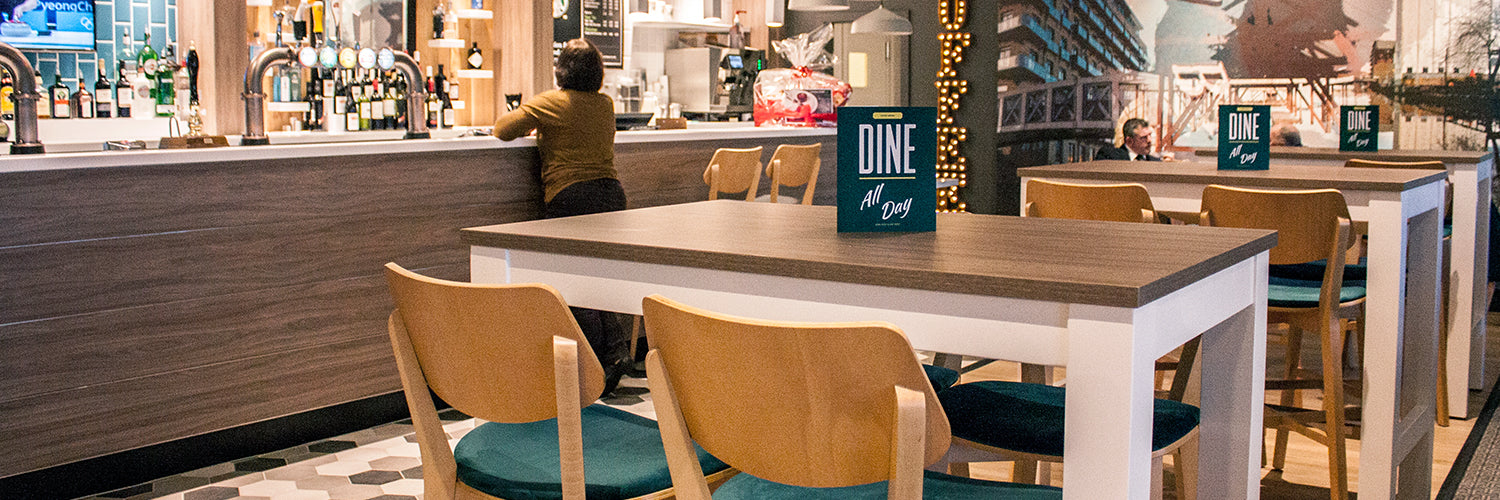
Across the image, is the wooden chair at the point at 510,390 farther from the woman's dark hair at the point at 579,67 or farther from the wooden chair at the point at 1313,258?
the woman's dark hair at the point at 579,67

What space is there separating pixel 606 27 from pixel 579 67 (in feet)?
10.9

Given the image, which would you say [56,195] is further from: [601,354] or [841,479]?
[841,479]

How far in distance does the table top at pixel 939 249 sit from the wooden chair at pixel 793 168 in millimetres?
2813

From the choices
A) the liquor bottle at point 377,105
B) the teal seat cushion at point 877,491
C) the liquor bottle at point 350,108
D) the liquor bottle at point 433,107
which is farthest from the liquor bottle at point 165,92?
the teal seat cushion at point 877,491

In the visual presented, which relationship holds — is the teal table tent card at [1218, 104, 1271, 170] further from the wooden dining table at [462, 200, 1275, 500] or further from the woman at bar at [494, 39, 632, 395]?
the woman at bar at [494, 39, 632, 395]

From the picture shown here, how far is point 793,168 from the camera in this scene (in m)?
5.50

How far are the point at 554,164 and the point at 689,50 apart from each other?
12.7 feet

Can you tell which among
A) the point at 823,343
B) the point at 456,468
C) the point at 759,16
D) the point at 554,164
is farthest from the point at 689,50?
the point at 823,343

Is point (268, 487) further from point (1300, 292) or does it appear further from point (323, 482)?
point (1300, 292)

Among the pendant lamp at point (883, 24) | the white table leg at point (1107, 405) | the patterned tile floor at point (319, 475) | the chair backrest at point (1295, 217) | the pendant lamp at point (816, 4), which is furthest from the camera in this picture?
the pendant lamp at point (883, 24)

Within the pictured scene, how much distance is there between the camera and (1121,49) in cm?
830

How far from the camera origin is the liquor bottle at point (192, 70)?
200 inches

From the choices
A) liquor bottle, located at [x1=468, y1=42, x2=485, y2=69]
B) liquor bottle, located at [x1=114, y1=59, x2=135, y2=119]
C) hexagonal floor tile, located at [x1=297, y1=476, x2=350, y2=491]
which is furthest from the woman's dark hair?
liquor bottle, located at [x1=114, y1=59, x2=135, y2=119]

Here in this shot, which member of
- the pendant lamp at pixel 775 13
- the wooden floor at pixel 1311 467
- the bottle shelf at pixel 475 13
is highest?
the pendant lamp at pixel 775 13
